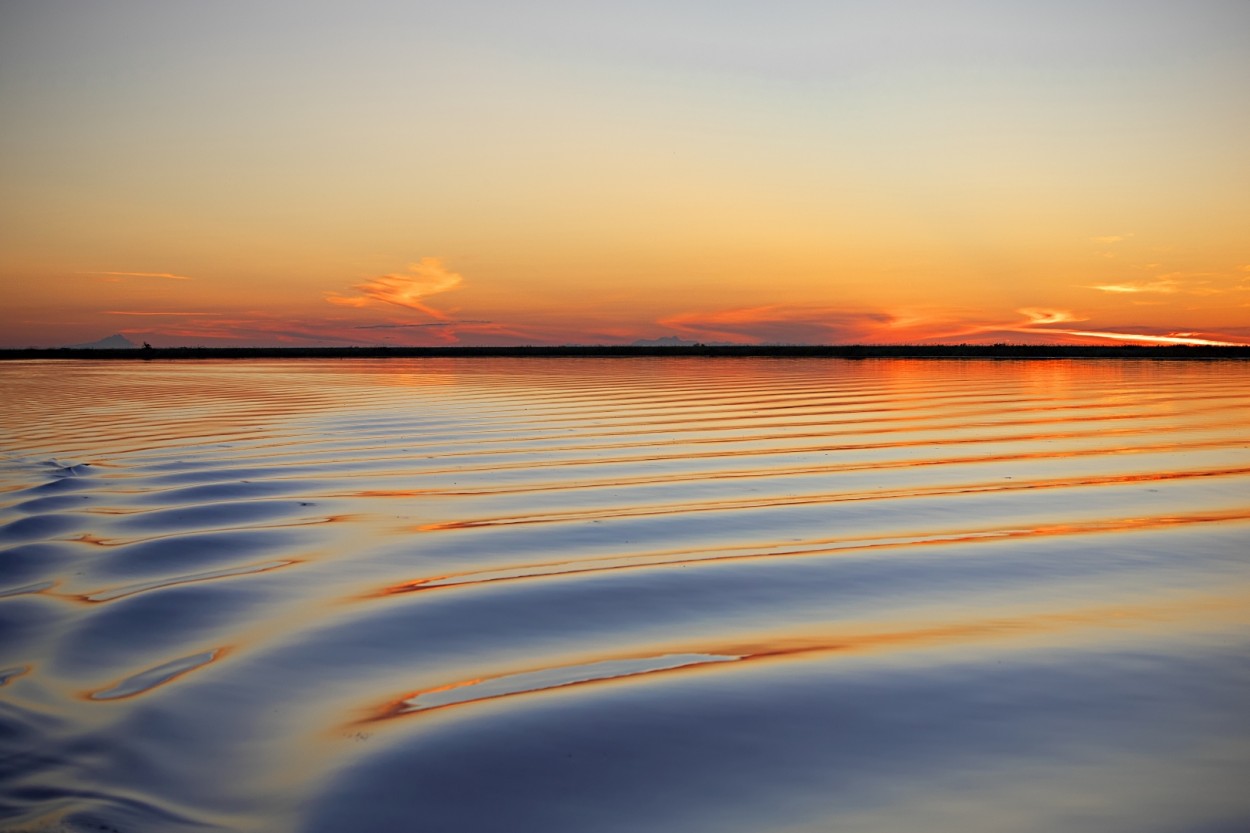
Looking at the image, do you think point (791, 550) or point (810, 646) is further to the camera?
point (791, 550)

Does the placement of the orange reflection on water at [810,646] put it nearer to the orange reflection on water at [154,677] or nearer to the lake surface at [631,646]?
the lake surface at [631,646]

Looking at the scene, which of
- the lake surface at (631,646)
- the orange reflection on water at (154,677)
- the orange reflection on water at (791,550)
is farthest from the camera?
the orange reflection on water at (791,550)

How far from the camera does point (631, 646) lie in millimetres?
4344

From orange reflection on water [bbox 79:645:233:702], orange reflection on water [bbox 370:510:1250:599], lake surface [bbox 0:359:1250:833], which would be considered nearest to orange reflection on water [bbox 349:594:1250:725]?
lake surface [bbox 0:359:1250:833]

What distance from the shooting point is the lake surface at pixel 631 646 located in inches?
116

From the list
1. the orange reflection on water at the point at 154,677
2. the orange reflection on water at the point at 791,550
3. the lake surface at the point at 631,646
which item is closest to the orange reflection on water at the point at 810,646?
the lake surface at the point at 631,646

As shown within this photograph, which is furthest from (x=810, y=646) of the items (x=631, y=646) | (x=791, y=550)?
(x=791, y=550)

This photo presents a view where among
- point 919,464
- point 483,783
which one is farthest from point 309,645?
point 919,464

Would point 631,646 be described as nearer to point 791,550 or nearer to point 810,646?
point 810,646

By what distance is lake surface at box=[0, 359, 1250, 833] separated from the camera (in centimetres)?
294

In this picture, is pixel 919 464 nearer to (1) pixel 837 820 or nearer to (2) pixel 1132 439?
(2) pixel 1132 439

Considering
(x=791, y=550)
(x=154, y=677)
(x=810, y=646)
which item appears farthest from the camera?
(x=791, y=550)

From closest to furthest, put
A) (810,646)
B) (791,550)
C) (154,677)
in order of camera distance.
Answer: (154,677)
(810,646)
(791,550)

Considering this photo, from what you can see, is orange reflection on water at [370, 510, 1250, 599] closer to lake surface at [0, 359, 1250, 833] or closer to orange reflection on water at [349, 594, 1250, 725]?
lake surface at [0, 359, 1250, 833]
